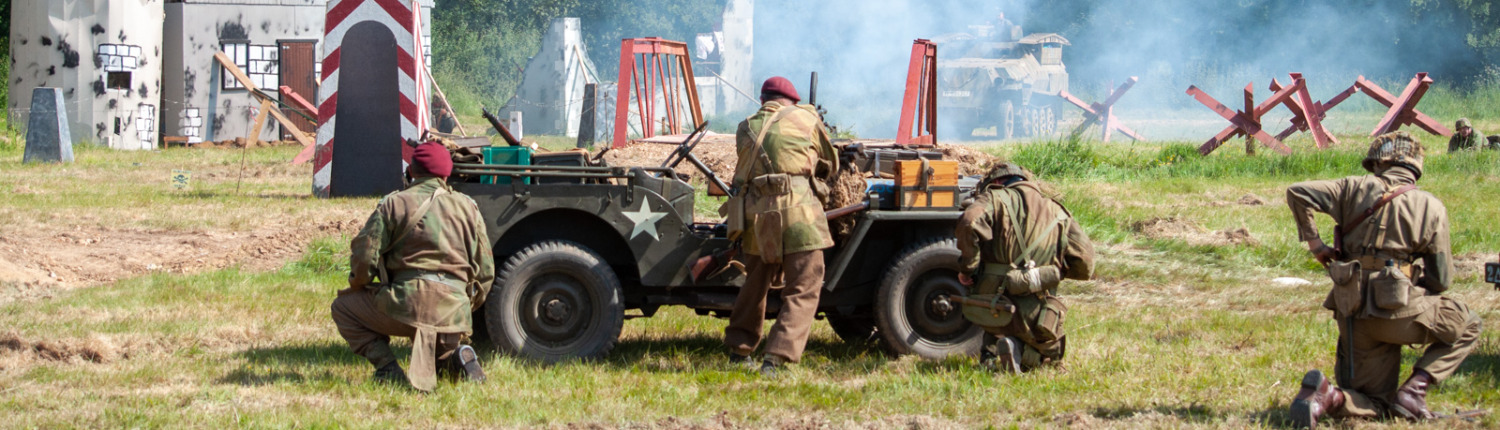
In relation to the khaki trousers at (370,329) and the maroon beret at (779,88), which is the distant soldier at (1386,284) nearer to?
the maroon beret at (779,88)

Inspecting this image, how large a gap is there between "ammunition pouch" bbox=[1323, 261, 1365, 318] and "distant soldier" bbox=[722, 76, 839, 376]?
2127mm

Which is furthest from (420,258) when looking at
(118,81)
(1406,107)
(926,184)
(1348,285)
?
(1406,107)

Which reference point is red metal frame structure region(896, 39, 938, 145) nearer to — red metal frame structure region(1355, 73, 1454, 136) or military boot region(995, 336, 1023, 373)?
military boot region(995, 336, 1023, 373)

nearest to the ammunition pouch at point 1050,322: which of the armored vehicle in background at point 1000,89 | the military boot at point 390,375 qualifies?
the military boot at point 390,375

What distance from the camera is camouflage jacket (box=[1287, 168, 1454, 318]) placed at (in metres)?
5.37

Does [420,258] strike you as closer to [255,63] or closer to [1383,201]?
[1383,201]

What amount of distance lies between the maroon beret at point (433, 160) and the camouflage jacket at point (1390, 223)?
3443mm

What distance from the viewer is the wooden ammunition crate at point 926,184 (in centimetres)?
668

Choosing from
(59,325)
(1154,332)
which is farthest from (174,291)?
(1154,332)

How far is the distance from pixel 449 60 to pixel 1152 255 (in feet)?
102

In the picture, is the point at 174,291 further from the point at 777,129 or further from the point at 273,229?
the point at 777,129

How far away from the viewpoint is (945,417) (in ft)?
18.5

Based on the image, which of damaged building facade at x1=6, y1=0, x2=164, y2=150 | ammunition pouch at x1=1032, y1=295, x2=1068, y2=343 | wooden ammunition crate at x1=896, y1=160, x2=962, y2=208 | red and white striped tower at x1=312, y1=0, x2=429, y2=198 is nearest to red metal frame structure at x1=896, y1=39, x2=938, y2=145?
red and white striped tower at x1=312, y1=0, x2=429, y2=198

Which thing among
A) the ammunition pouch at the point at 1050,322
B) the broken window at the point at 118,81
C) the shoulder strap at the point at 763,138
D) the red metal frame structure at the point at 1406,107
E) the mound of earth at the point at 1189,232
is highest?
the red metal frame structure at the point at 1406,107
